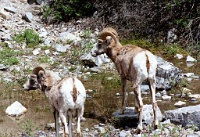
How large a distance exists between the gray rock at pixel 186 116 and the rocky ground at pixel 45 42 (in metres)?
0.19

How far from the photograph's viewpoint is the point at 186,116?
862cm

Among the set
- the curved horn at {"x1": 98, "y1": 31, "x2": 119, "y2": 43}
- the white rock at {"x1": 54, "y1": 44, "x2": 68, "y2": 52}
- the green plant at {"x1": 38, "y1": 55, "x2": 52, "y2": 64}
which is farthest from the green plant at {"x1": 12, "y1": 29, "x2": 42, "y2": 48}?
the curved horn at {"x1": 98, "y1": 31, "x2": 119, "y2": 43}

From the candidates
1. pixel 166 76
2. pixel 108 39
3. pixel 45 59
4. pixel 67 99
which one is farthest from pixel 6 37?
pixel 67 99

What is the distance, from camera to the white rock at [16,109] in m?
10.6

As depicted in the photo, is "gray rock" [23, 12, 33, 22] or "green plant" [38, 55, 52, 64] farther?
"gray rock" [23, 12, 33, 22]

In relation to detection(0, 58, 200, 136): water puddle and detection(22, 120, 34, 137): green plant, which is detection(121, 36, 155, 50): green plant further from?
detection(22, 120, 34, 137): green plant

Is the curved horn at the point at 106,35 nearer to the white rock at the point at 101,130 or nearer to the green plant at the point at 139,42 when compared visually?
the white rock at the point at 101,130

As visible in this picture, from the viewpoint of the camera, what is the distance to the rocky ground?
13883 mm

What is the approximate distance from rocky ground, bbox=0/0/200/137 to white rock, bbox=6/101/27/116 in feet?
4.97

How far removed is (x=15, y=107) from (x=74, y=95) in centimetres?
349

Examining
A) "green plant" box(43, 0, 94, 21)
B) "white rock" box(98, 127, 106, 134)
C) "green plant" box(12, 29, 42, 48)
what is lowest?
"white rock" box(98, 127, 106, 134)

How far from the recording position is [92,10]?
18797mm

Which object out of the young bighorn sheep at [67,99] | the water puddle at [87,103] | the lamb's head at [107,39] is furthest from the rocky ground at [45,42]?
the lamb's head at [107,39]

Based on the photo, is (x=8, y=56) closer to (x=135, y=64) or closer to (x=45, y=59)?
(x=45, y=59)
